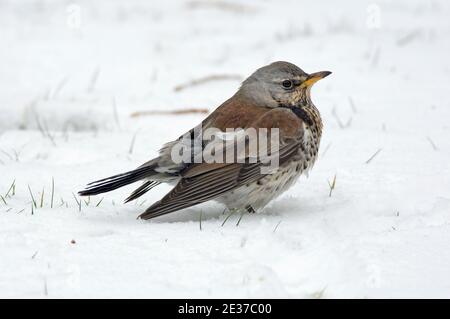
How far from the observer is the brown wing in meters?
4.64

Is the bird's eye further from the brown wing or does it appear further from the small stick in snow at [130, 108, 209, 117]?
the small stick in snow at [130, 108, 209, 117]

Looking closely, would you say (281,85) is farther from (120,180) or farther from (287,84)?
(120,180)

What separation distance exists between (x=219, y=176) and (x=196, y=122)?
8.15ft

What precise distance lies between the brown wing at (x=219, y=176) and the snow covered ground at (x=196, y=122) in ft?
0.46

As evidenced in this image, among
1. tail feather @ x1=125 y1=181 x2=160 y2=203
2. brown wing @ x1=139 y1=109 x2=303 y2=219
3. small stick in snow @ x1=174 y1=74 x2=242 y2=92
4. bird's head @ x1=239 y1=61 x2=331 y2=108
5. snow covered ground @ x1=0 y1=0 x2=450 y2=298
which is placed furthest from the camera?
small stick in snow @ x1=174 y1=74 x2=242 y2=92

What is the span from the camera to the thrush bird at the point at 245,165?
475 centimetres

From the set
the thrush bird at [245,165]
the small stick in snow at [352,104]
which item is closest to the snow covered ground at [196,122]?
the small stick in snow at [352,104]

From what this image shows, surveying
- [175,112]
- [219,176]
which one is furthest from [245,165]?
[175,112]

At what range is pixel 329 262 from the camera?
3908 millimetres

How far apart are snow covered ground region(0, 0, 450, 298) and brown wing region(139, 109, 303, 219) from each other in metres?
0.14

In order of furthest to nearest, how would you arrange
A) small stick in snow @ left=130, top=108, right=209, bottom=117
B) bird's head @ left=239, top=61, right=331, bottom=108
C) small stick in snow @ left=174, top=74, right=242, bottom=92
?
small stick in snow @ left=174, top=74, right=242, bottom=92, small stick in snow @ left=130, top=108, right=209, bottom=117, bird's head @ left=239, top=61, right=331, bottom=108

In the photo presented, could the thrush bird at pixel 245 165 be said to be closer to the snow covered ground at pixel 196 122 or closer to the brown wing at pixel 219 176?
the brown wing at pixel 219 176

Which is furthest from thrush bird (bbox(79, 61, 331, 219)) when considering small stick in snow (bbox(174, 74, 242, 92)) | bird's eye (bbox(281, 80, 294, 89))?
small stick in snow (bbox(174, 74, 242, 92))

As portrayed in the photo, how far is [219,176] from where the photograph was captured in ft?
15.7
